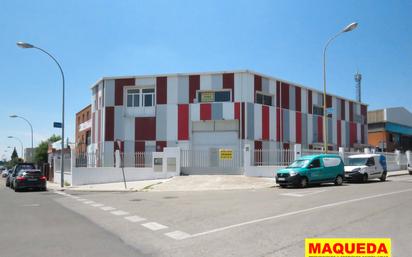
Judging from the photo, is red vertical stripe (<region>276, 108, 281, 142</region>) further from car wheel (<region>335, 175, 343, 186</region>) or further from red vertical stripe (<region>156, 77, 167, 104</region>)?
car wheel (<region>335, 175, 343, 186</region>)

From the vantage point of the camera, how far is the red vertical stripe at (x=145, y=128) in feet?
112

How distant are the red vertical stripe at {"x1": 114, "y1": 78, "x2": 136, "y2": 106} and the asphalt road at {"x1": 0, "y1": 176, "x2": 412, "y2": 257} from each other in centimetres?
2167

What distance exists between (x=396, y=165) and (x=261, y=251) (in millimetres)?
37936

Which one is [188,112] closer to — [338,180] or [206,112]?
[206,112]

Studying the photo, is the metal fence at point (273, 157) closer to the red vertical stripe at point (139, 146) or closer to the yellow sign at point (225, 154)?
the yellow sign at point (225, 154)

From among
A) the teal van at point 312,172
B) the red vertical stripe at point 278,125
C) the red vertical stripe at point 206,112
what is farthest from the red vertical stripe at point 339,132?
the teal van at point 312,172

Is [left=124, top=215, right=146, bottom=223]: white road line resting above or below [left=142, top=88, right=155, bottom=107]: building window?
below

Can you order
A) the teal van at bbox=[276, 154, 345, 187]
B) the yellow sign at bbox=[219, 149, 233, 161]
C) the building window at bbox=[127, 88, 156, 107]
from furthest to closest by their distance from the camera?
the building window at bbox=[127, 88, 156, 107] < the yellow sign at bbox=[219, 149, 233, 161] < the teal van at bbox=[276, 154, 345, 187]

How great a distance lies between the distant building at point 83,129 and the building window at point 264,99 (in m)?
21.9

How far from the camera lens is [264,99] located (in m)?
35.5

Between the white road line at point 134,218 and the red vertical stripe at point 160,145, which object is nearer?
the white road line at point 134,218

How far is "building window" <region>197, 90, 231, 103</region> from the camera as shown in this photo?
3400 cm

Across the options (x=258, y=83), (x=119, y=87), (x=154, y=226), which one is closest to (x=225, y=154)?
(x=258, y=83)

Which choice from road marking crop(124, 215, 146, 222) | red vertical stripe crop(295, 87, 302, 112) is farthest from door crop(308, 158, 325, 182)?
red vertical stripe crop(295, 87, 302, 112)
